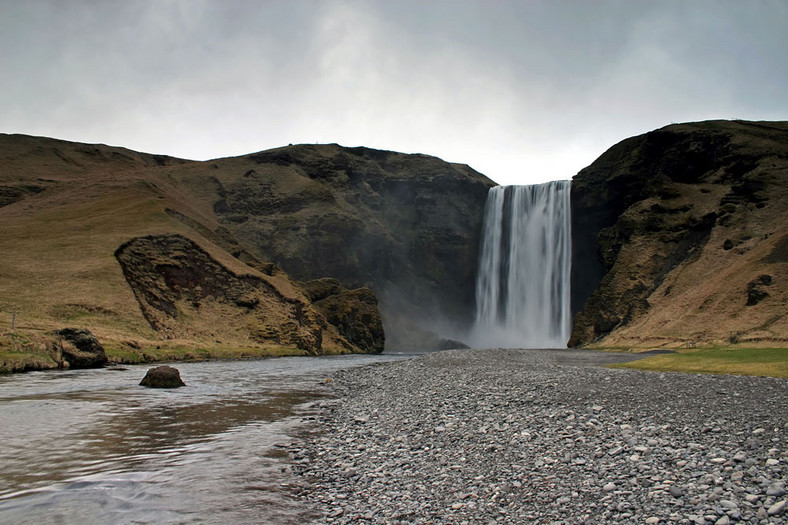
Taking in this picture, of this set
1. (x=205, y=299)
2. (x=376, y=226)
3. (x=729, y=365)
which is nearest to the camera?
(x=729, y=365)

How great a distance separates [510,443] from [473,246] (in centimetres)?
11153

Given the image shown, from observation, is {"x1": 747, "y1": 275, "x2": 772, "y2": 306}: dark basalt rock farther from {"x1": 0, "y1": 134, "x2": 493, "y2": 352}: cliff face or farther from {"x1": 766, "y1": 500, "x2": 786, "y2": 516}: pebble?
{"x1": 766, "y1": 500, "x2": 786, "y2": 516}: pebble

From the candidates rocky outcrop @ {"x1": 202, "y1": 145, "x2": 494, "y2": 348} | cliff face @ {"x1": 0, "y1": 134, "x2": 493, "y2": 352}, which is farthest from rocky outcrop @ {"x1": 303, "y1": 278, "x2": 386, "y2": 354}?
rocky outcrop @ {"x1": 202, "y1": 145, "x2": 494, "y2": 348}

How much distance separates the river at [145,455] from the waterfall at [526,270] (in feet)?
246

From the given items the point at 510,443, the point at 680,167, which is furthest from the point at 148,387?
the point at 680,167

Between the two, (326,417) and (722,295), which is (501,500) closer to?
(326,417)

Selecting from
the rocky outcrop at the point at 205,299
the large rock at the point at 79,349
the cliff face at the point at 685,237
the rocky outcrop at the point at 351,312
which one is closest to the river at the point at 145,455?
the large rock at the point at 79,349

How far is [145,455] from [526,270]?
89.5 metres

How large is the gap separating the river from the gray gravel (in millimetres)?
1104

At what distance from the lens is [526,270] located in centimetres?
9606

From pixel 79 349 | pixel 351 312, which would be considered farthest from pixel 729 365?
pixel 351 312

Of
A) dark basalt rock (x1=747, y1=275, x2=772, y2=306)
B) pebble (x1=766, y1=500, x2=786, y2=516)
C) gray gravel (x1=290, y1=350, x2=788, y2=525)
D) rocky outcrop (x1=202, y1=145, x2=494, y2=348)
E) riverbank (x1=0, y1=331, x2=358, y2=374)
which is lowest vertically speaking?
riverbank (x1=0, y1=331, x2=358, y2=374)

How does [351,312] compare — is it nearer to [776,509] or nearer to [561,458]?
[561,458]

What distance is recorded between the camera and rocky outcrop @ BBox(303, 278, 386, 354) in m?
84.7
